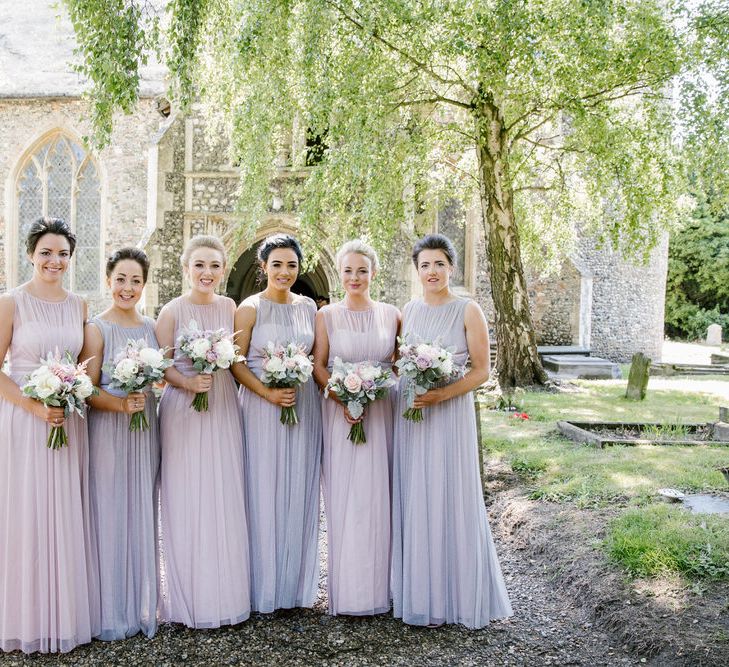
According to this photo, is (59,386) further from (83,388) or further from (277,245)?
(277,245)

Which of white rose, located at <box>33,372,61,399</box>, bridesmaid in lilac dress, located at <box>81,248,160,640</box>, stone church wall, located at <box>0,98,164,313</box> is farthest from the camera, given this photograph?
stone church wall, located at <box>0,98,164,313</box>

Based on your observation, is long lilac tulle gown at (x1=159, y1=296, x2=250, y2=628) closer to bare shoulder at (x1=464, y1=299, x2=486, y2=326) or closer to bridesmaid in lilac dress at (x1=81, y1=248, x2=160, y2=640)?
bridesmaid in lilac dress at (x1=81, y1=248, x2=160, y2=640)

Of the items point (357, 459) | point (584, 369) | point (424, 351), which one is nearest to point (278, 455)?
point (357, 459)

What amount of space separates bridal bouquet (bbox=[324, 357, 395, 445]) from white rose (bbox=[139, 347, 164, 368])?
3.12 ft

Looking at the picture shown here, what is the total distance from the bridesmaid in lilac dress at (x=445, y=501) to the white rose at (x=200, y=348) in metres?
1.13

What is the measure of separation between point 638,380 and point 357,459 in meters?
8.91

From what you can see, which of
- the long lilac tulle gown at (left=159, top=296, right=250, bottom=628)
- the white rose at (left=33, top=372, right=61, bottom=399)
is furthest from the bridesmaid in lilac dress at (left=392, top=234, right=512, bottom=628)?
the white rose at (left=33, top=372, right=61, bottom=399)

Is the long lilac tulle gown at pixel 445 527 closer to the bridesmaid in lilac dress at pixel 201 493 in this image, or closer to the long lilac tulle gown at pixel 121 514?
the bridesmaid in lilac dress at pixel 201 493

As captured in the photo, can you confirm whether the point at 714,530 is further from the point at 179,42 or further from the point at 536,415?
the point at 179,42

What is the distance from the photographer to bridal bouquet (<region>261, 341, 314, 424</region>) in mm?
3732

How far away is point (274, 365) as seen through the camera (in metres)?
3.72

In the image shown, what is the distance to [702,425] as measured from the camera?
849 cm

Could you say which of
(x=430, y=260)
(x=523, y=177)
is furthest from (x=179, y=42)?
(x=523, y=177)

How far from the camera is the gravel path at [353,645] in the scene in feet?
11.3
